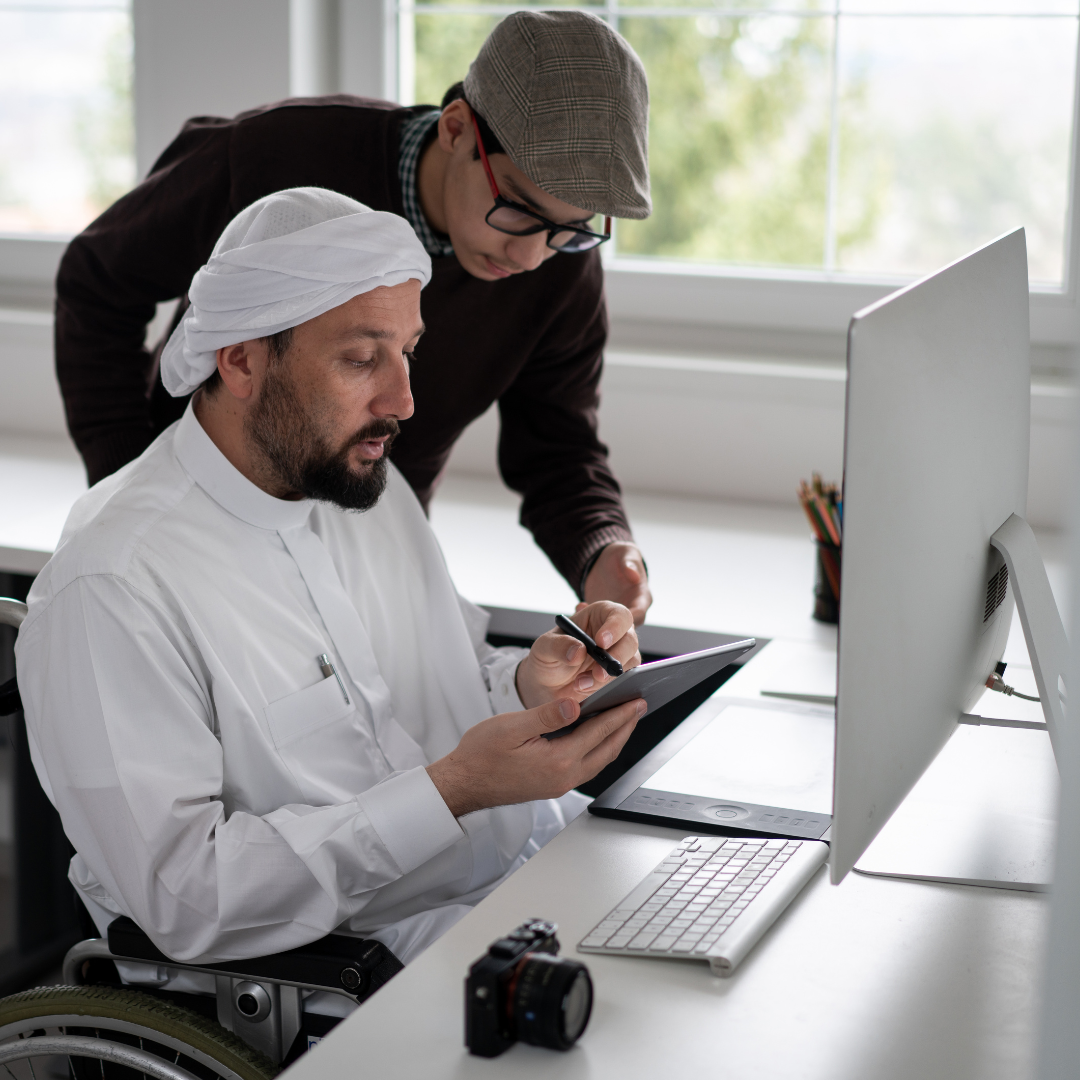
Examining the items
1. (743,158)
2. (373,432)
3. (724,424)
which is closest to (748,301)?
(724,424)

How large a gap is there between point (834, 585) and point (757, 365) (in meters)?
0.83

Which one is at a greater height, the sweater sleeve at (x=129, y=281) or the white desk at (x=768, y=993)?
the sweater sleeve at (x=129, y=281)

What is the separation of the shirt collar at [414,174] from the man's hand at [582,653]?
584 millimetres

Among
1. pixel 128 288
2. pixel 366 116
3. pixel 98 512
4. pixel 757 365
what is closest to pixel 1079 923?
pixel 98 512

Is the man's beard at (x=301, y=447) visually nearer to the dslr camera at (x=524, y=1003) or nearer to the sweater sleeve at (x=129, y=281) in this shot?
the sweater sleeve at (x=129, y=281)

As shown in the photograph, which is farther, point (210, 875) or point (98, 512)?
point (98, 512)

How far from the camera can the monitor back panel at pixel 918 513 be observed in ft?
2.97

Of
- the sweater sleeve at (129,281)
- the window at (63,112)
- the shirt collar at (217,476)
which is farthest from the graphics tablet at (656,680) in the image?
the window at (63,112)

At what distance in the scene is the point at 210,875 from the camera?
1201 millimetres

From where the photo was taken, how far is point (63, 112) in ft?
11.1

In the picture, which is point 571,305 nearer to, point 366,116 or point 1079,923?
point 366,116

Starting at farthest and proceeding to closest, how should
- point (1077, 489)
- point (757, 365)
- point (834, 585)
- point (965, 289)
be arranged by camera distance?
point (757, 365), point (834, 585), point (965, 289), point (1077, 489)

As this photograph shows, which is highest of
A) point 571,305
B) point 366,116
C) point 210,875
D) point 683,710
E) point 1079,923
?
point 366,116

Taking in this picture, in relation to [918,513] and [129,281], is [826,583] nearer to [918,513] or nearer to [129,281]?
[918,513]
